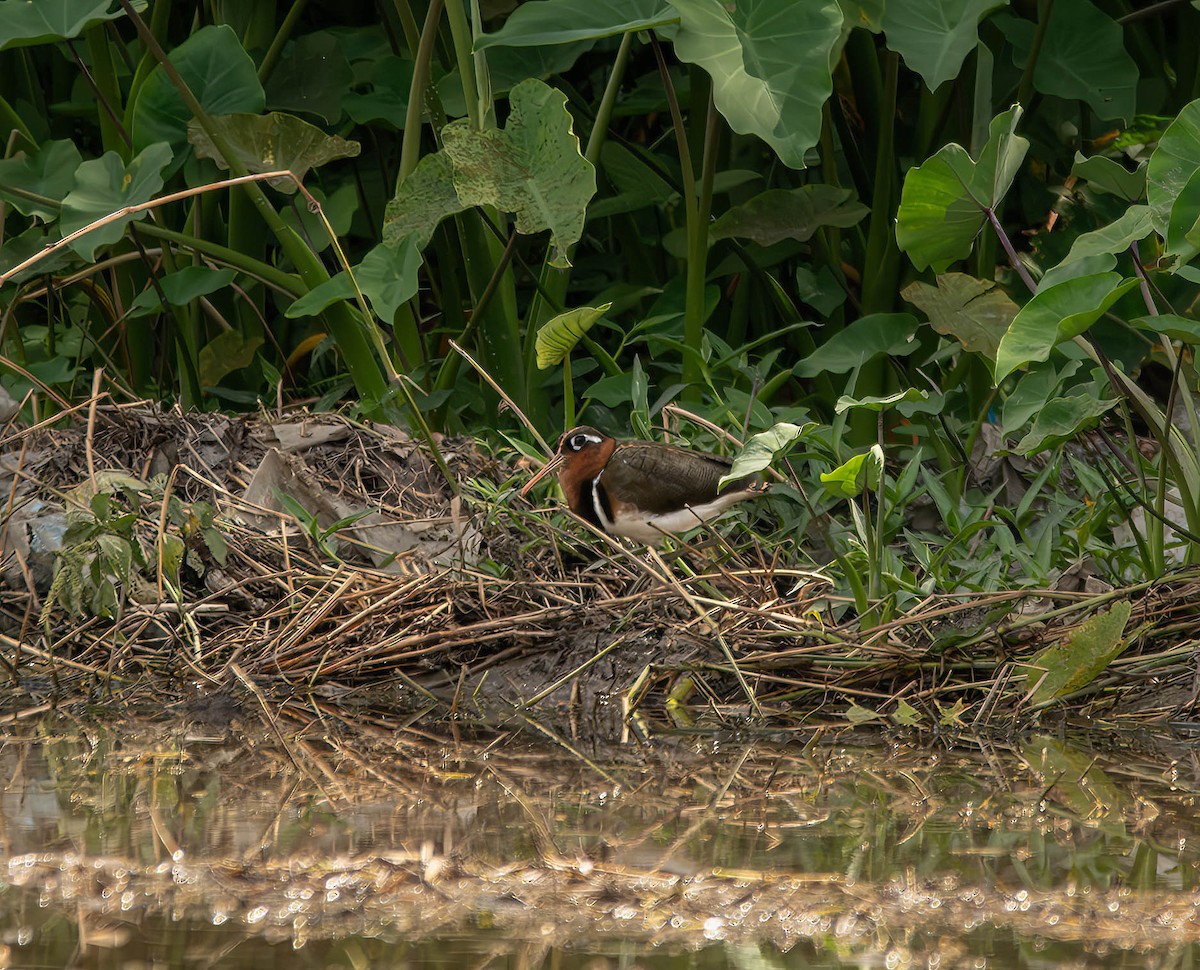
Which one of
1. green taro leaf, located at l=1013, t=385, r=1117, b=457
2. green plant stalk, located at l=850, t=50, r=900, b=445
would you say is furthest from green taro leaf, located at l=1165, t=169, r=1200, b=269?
green plant stalk, located at l=850, t=50, r=900, b=445

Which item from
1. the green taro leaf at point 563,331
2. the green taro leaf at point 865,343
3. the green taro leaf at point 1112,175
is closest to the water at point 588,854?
the green taro leaf at point 563,331

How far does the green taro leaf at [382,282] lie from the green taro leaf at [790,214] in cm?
94

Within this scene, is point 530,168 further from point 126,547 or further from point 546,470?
point 126,547

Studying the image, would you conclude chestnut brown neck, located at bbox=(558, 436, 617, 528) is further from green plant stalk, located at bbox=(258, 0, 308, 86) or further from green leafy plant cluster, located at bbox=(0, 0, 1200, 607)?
green plant stalk, located at bbox=(258, 0, 308, 86)

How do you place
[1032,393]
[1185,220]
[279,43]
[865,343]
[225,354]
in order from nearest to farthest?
[1185,220]
[1032,393]
[865,343]
[279,43]
[225,354]

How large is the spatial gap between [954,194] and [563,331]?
1052 millimetres

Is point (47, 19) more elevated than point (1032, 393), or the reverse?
point (47, 19)

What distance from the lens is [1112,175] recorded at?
10.1ft

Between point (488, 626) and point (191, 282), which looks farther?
point (191, 282)

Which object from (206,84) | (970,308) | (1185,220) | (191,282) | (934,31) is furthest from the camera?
(191,282)

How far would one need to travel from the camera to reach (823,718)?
2717mm

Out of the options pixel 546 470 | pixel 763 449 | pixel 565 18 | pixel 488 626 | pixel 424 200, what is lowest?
pixel 488 626

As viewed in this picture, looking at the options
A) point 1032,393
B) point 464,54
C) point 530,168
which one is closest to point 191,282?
point 464,54

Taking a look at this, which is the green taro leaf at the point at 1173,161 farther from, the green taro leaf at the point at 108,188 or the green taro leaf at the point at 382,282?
the green taro leaf at the point at 108,188
